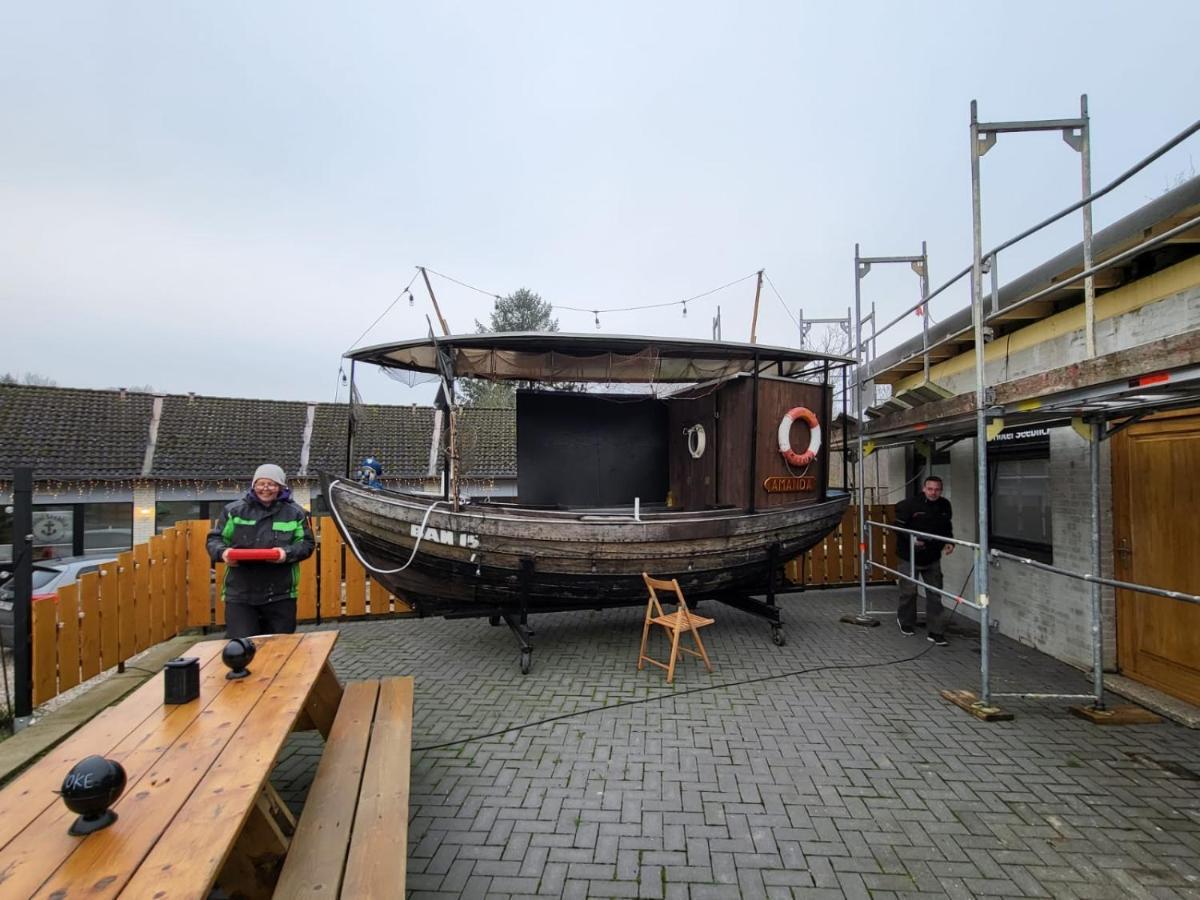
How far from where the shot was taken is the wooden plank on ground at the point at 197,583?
628cm

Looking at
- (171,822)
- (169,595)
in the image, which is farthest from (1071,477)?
(169,595)

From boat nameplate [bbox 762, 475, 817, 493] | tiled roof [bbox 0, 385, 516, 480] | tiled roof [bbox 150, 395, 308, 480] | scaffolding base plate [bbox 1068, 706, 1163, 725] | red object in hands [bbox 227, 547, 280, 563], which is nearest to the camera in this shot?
red object in hands [bbox 227, 547, 280, 563]

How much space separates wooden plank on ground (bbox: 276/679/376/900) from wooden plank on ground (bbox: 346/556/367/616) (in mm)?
4102

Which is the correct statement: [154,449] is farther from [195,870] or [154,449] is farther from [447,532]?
[195,870]

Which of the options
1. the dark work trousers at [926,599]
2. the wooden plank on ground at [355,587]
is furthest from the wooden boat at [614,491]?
the wooden plank on ground at [355,587]

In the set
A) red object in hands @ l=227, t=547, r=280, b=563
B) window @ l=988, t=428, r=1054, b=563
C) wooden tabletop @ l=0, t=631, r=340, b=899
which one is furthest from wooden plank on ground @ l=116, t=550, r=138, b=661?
window @ l=988, t=428, r=1054, b=563

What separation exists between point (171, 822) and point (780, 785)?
286cm

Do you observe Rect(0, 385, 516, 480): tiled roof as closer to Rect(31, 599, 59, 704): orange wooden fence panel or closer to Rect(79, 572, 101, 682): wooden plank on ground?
Rect(79, 572, 101, 682): wooden plank on ground

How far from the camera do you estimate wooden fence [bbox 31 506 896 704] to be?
4.21m

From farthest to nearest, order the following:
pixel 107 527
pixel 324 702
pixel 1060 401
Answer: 1. pixel 107 527
2. pixel 1060 401
3. pixel 324 702

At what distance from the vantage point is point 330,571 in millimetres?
6820

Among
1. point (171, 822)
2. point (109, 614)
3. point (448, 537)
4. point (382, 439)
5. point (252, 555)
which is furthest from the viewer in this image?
point (382, 439)

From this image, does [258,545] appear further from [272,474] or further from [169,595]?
[169,595]

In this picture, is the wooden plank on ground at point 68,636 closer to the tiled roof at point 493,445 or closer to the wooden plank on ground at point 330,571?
the wooden plank on ground at point 330,571
